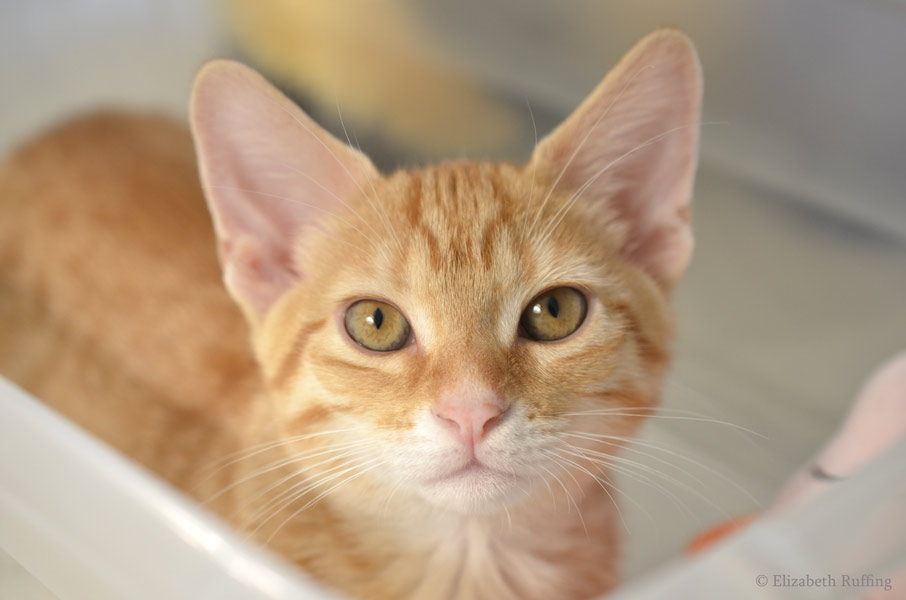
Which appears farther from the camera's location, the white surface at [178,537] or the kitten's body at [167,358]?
the kitten's body at [167,358]

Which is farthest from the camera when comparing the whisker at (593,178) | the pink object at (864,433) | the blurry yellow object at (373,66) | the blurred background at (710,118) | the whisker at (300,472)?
the blurry yellow object at (373,66)

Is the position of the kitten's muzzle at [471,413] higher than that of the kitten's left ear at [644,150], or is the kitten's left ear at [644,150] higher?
the kitten's left ear at [644,150]

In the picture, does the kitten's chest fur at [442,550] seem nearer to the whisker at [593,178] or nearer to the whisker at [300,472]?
the whisker at [300,472]

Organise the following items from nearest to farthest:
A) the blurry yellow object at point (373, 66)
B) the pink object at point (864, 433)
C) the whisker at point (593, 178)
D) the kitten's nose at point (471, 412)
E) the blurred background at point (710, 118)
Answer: the kitten's nose at point (471, 412) → the whisker at point (593, 178) → the pink object at point (864, 433) → the blurred background at point (710, 118) → the blurry yellow object at point (373, 66)

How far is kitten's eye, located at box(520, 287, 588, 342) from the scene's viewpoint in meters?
1.15

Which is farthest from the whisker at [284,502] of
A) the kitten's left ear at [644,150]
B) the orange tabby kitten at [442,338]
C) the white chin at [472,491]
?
the kitten's left ear at [644,150]

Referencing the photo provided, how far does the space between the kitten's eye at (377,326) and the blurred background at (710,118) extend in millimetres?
622

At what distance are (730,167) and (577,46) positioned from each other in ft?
1.59

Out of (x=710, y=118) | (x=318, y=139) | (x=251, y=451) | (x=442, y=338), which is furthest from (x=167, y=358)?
(x=710, y=118)

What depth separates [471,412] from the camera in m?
1.00

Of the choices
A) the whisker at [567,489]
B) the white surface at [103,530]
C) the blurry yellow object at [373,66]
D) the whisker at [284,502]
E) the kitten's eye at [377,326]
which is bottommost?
the white surface at [103,530]

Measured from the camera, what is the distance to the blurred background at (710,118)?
1970 millimetres

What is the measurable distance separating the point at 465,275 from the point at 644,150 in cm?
35

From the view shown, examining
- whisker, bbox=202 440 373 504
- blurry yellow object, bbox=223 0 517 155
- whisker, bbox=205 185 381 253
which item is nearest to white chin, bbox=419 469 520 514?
whisker, bbox=202 440 373 504
